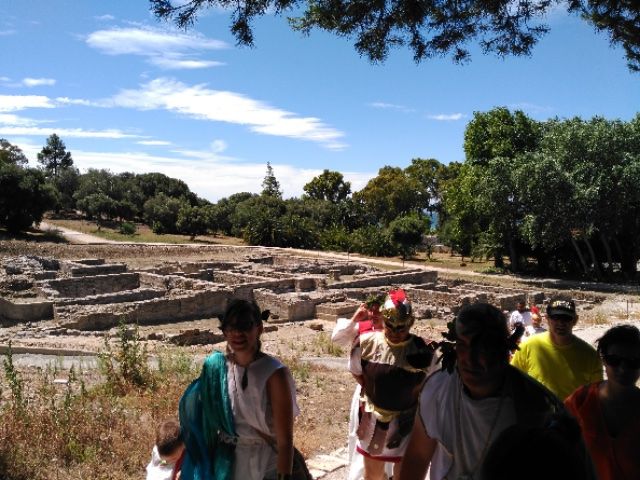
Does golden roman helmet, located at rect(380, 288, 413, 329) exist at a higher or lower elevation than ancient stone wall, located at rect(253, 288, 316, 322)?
higher

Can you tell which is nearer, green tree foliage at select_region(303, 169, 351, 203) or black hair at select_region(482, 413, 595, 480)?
black hair at select_region(482, 413, 595, 480)

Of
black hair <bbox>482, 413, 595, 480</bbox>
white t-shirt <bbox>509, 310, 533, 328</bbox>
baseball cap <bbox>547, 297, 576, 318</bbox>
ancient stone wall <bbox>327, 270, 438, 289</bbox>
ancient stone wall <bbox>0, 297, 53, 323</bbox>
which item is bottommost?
ancient stone wall <bbox>0, 297, 53, 323</bbox>

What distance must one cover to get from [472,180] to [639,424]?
2566cm

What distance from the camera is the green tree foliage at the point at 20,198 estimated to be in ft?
120

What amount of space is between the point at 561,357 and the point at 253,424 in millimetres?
2072

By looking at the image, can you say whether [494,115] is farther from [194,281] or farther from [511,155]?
[194,281]

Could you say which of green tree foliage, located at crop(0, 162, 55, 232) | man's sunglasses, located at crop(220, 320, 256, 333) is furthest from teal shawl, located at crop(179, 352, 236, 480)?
green tree foliage, located at crop(0, 162, 55, 232)

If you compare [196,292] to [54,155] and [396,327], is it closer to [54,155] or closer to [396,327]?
[396,327]

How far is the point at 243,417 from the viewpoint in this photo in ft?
9.66

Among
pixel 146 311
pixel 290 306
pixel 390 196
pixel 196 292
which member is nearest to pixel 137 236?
pixel 390 196

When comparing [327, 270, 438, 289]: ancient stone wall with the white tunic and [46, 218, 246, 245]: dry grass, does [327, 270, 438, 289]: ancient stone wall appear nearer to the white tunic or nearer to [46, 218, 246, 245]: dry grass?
the white tunic

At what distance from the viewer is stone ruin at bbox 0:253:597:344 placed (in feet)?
52.9

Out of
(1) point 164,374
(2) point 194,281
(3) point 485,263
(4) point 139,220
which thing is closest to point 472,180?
(3) point 485,263

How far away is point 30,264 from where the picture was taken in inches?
971
